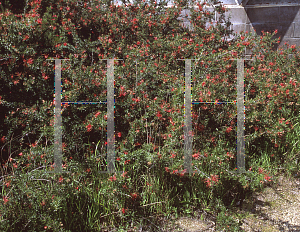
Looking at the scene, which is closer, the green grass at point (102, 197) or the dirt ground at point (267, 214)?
the green grass at point (102, 197)

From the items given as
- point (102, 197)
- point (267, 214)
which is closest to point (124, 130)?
point (102, 197)

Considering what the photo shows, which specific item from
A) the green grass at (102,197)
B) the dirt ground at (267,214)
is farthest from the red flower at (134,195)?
the dirt ground at (267,214)

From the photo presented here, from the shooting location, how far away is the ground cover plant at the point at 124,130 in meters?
2.18

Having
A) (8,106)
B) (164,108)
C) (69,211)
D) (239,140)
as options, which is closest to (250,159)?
(239,140)

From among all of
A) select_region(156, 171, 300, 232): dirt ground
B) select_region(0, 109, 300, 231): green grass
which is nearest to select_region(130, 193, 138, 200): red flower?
select_region(0, 109, 300, 231): green grass

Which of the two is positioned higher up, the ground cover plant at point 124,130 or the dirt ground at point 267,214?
the ground cover plant at point 124,130

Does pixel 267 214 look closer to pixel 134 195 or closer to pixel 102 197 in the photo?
pixel 134 195

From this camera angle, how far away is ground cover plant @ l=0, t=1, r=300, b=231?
7.16ft

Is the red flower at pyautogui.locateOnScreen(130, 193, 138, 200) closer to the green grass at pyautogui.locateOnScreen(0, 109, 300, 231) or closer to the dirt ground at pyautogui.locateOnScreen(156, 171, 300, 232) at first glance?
the green grass at pyautogui.locateOnScreen(0, 109, 300, 231)

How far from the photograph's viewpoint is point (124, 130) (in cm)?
273

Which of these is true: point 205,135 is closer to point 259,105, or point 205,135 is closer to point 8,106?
point 259,105

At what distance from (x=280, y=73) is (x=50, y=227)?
10.0ft

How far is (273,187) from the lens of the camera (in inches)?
107

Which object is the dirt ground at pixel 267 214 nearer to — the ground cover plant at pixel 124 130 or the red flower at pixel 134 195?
the ground cover plant at pixel 124 130
